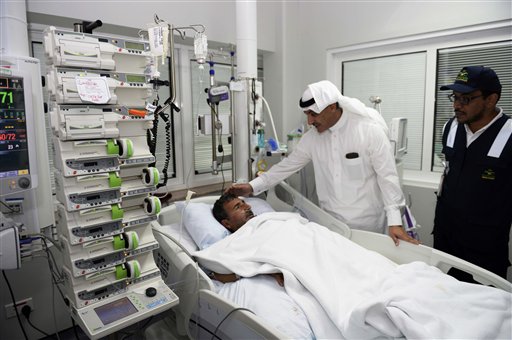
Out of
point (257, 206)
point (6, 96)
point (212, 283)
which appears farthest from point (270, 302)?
point (6, 96)

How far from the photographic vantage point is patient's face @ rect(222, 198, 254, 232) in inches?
81.4

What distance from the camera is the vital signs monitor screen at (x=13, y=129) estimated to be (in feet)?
4.95

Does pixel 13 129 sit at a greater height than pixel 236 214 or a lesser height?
greater

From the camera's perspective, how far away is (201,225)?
196 cm

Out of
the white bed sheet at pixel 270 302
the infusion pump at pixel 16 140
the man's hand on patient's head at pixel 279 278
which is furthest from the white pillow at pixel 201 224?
the infusion pump at pixel 16 140

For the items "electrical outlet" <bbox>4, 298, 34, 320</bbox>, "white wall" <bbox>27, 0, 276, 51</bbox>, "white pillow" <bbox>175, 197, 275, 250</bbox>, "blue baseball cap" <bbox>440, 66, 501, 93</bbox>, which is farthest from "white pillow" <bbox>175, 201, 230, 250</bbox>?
"blue baseball cap" <bbox>440, 66, 501, 93</bbox>

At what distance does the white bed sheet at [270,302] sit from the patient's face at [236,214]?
1.45 ft

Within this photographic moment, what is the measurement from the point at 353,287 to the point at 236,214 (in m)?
0.84

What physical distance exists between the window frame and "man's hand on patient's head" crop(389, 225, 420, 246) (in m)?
1.16

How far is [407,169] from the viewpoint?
3141mm

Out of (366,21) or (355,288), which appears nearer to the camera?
(355,288)

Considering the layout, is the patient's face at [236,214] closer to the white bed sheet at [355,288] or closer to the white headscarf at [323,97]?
the white bed sheet at [355,288]

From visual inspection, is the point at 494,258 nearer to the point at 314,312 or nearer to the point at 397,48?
the point at 314,312

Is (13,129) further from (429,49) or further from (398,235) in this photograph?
(429,49)
